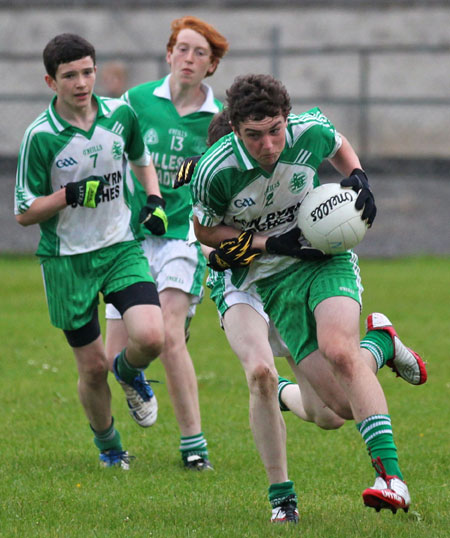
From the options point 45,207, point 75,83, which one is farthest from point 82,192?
point 75,83

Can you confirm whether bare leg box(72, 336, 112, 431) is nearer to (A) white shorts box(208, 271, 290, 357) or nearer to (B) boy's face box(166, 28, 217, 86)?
(A) white shorts box(208, 271, 290, 357)

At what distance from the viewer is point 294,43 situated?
837 inches

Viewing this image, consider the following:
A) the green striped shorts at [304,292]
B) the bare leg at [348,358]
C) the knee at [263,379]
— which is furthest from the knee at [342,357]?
the knee at [263,379]

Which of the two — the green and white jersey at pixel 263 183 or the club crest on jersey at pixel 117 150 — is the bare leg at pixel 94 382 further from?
the green and white jersey at pixel 263 183

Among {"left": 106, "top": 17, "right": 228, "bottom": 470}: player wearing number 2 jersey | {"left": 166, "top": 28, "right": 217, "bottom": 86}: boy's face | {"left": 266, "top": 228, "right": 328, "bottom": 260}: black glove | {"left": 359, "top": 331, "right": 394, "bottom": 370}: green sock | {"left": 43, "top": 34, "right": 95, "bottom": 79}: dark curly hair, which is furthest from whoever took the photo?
{"left": 166, "top": 28, "right": 217, "bottom": 86}: boy's face

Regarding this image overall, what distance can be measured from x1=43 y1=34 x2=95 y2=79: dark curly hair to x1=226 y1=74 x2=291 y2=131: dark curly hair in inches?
59.2

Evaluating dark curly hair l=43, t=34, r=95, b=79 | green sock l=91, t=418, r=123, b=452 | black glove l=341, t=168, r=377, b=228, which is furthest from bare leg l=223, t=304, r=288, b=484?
dark curly hair l=43, t=34, r=95, b=79

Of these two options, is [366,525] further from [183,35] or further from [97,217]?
[183,35]

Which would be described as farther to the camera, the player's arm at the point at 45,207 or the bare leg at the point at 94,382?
the bare leg at the point at 94,382

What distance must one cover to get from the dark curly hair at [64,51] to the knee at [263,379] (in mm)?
2163

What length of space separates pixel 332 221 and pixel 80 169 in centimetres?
184

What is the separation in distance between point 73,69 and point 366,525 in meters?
3.04

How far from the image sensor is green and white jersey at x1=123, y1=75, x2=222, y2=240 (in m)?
6.97

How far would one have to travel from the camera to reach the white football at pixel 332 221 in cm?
495
